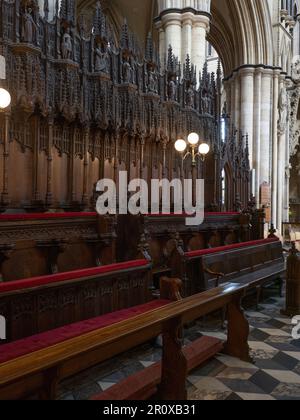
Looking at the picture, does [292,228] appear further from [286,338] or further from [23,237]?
[23,237]

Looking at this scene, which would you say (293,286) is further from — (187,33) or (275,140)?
(275,140)

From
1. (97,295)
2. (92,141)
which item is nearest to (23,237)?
(97,295)

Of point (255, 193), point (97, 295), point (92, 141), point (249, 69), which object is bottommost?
point (97, 295)

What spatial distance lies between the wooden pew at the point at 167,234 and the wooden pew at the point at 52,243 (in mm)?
425

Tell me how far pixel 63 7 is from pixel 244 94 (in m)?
10.6

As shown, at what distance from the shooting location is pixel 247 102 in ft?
53.5

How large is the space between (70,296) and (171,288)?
1088mm

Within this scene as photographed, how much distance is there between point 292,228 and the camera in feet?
59.6

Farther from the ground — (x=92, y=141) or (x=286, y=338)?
(x=92, y=141)

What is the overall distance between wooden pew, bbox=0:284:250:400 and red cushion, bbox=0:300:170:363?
262 millimetres

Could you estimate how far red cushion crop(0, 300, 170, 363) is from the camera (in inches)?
110

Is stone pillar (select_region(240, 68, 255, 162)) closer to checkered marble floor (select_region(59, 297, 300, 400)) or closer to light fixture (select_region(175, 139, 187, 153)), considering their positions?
light fixture (select_region(175, 139, 187, 153))

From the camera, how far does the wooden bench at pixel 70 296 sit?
312 centimetres
